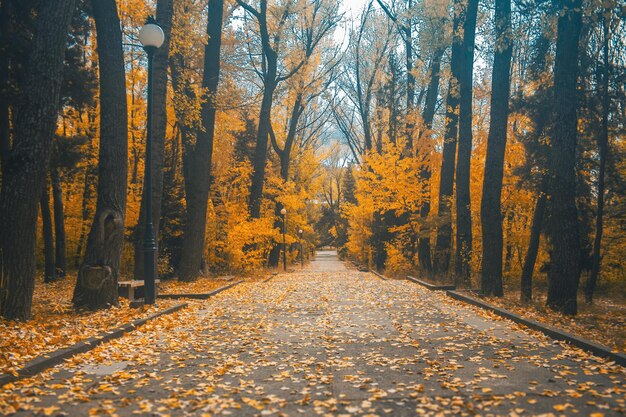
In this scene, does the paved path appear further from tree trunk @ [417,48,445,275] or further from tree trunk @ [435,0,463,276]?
tree trunk @ [417,48,445,275]

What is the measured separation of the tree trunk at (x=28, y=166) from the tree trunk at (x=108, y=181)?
1.38 metres

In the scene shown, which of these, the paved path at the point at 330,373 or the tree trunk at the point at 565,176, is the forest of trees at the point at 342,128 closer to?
the tree trunk at the point at 565,176

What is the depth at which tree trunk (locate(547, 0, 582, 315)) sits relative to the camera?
938 cm

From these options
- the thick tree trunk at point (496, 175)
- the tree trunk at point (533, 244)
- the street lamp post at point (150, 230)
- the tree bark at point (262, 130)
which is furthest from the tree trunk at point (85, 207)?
the tree trunk at point (533, 244)

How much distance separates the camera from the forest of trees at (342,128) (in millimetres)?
9422

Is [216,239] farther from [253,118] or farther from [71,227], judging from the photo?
[253,118]

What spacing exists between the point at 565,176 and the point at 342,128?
2643cm

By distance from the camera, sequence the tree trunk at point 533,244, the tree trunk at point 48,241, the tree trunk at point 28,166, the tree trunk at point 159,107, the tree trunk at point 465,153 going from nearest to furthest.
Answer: the tree trunk at point 28,166
the tree trunk at point 159,107
the tree trunk at point 533,244
the tree trunk at point 465,153
the tree trunk at point 48,241

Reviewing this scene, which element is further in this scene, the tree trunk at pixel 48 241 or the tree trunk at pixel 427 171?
the tree trunk at pixel 427 171

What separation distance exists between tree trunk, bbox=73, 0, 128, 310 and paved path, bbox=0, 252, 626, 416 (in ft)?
5.53

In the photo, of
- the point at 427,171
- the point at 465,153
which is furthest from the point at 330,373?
the point at 427,171

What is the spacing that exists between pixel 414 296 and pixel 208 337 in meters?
7.20

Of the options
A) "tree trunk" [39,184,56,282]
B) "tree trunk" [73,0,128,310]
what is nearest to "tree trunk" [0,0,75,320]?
"tree trunk" [73,0,128,310]

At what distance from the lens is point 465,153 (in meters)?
15.4
